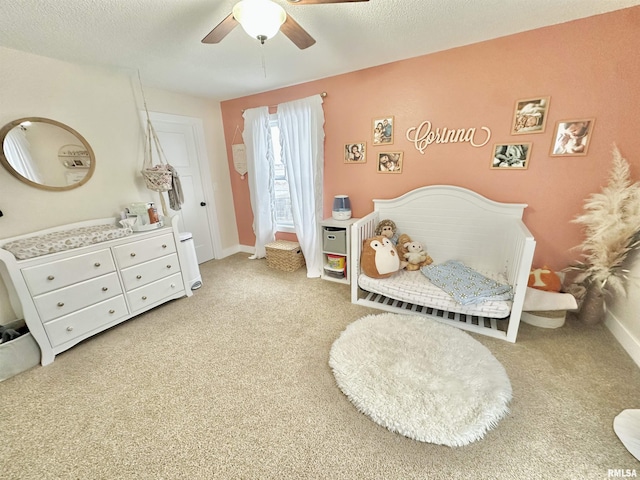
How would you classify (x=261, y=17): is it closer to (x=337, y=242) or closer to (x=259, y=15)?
(x=259, y=15)

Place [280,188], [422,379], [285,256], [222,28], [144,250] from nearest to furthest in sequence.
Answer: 1. [222,28]
2. [422,379]
3. [144,250]
4. [285,256]
5. [280,188]

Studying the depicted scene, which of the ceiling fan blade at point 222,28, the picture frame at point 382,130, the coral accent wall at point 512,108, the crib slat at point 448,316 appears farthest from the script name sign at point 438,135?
the ceiling fan blade at point 222,28

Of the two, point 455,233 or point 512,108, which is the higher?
point 512,108

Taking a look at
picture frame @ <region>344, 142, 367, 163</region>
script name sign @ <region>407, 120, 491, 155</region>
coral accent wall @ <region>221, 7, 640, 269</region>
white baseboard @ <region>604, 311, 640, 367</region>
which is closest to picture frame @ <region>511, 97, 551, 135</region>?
coral accent wall @ <region>221, 7, 640, 269</region>

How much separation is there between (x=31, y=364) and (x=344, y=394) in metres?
2.25

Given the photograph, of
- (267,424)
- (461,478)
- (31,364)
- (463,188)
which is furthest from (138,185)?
(461,478)

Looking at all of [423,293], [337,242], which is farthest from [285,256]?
[423,293]

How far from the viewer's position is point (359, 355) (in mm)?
1756

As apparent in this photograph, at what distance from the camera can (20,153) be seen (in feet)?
6.69

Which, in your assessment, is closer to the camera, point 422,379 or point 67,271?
point 422,379

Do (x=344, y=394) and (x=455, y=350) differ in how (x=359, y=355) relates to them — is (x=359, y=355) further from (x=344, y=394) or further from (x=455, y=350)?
(x=455, y=350)

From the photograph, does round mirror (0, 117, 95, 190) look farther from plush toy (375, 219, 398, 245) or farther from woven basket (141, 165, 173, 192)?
plush toy (375, 219, 398, 245)

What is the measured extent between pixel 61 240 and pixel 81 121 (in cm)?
124

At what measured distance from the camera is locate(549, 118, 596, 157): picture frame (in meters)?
1.90
